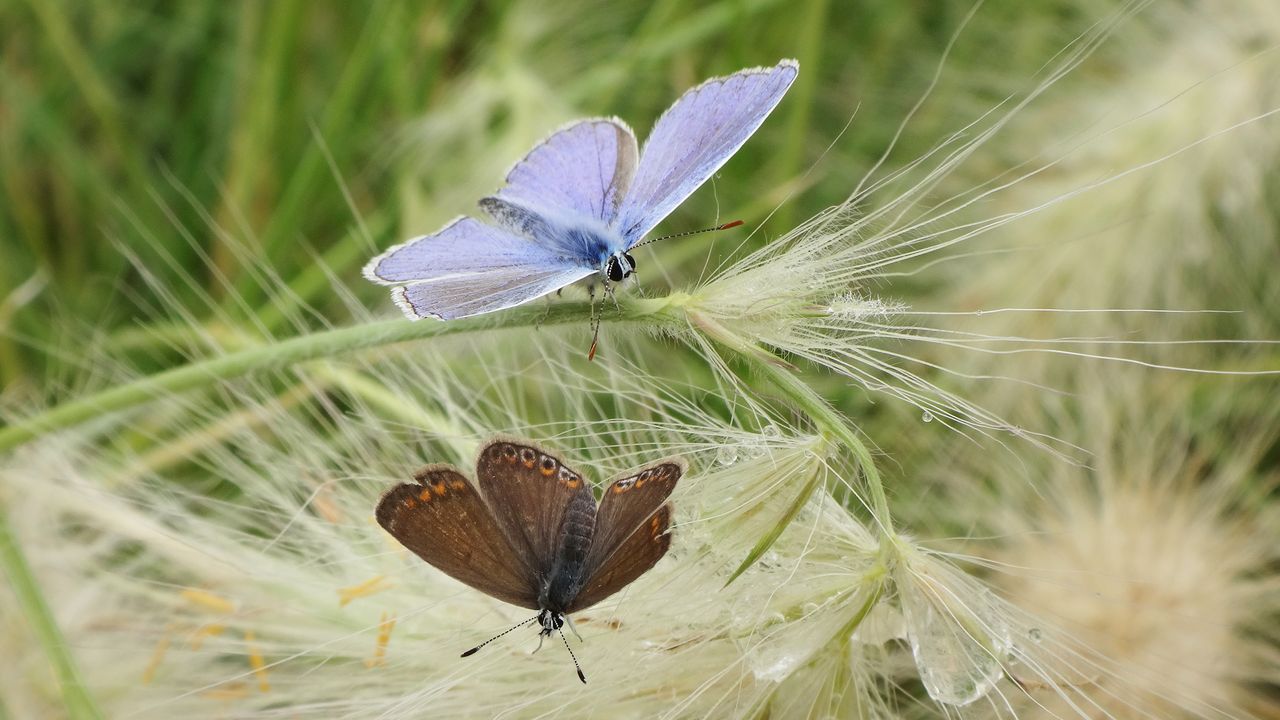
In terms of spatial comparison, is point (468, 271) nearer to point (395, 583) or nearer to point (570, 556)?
point (570, 556)

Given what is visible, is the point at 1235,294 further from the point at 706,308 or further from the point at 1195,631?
the point at 706,308

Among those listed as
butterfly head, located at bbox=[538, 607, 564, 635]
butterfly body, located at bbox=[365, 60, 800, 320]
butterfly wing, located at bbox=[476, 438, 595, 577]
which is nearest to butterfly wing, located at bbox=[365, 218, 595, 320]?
butterfly body, located at bbox=[365, 60, 800, 320]

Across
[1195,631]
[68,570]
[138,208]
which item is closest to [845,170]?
[1195,631]

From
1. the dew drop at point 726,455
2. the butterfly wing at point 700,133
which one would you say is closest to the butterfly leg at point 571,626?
the dew drop at point 726,455

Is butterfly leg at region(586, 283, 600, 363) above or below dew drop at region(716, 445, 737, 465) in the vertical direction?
above

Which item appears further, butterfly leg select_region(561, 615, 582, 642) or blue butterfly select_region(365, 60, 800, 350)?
butterfly leg select_region(561, 615, 582, 642)

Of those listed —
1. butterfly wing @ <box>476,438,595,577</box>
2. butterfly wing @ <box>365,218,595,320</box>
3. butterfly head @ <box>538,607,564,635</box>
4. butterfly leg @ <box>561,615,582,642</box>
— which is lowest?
butterfly leg @ <box>561,615,582,642</box>

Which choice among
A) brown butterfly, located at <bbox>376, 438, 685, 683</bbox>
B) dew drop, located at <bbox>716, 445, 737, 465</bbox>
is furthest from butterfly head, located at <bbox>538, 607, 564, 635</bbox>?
dew drop, located at <bbox>716, 445, 737, 465</bbox>

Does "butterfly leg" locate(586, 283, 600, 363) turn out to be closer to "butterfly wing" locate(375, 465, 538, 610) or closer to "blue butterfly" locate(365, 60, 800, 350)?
"blue butterfly" locate(365, 60, 800, 350)
